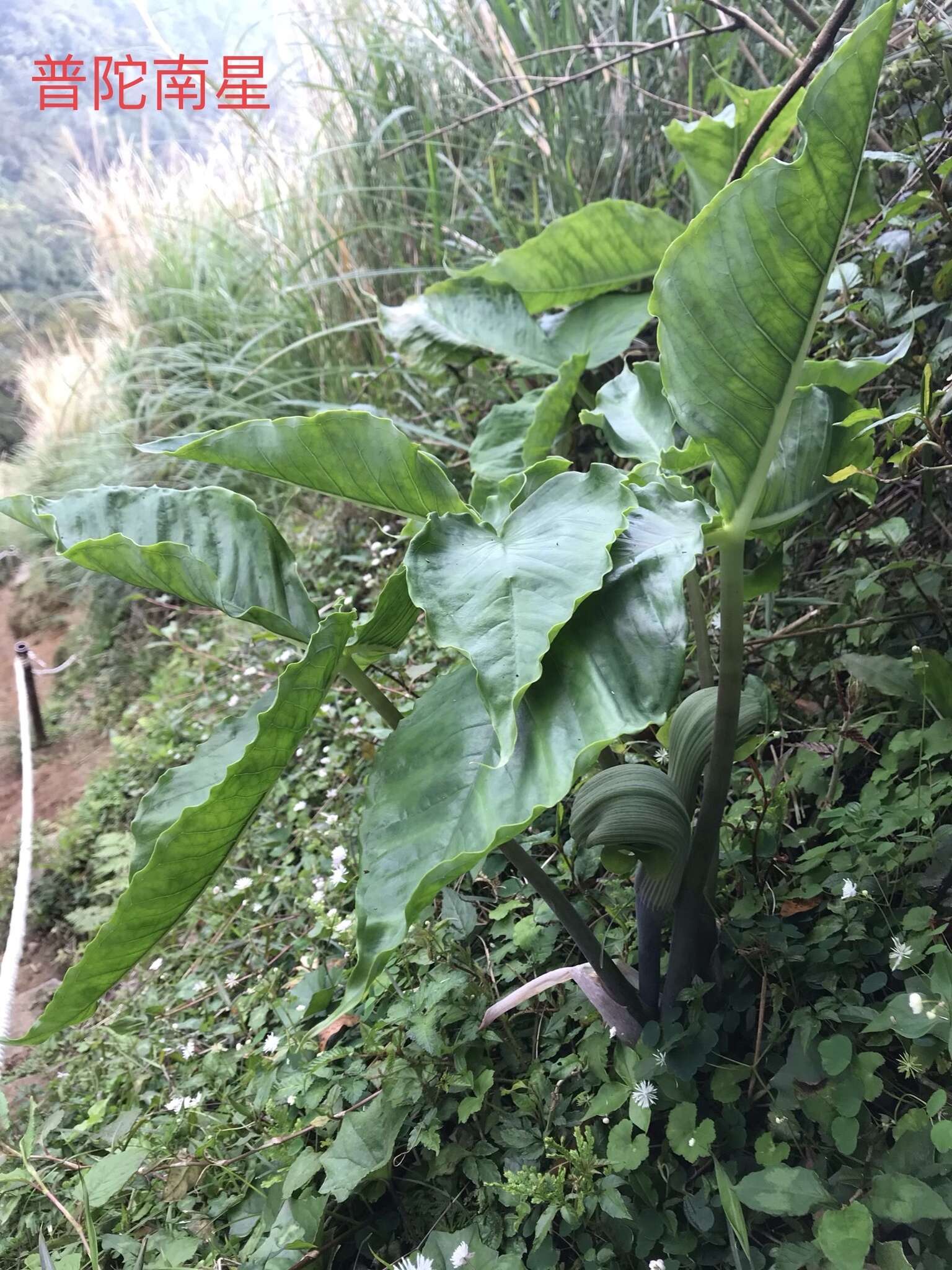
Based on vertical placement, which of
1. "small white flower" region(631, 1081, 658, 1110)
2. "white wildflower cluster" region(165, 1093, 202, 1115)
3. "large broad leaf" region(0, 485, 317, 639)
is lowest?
"white wildflower cluster" region(165, 1093, 202, 1115)

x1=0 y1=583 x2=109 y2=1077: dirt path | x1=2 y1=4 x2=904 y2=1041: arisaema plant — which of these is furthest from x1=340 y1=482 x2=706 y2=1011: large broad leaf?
x1=0 y1=583 x2=109 y2=1077: dirt path

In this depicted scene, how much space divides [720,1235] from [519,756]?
0.42m

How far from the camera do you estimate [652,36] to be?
1854mm

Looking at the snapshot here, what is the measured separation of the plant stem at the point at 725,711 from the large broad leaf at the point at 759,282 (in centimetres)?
3

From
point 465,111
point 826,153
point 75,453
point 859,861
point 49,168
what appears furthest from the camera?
point 49,168

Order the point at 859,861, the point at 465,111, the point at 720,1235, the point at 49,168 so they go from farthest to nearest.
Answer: the point at 49,168 < the point at 465,111 < the point at 859,861 < the point at 720,1235

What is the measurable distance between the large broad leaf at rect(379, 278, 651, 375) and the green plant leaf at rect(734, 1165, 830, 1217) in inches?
38.4

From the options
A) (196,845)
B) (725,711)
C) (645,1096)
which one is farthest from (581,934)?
(196,845)

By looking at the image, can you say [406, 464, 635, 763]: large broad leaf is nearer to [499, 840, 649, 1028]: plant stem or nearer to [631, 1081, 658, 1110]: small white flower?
[499, 840, 649, 1028]: plant stem

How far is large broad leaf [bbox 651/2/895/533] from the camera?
431 mm

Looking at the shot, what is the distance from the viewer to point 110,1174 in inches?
32.3

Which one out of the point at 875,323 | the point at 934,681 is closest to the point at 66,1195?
the point at 934,681

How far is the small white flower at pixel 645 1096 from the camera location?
2.10 ft

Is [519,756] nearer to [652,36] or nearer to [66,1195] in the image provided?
[66,1195]
